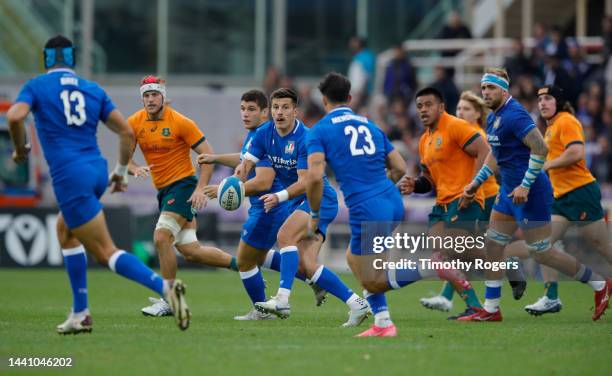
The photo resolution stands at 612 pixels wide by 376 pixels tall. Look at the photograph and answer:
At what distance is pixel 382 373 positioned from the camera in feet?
27.6

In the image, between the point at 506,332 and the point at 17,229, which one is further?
the point at 17,229

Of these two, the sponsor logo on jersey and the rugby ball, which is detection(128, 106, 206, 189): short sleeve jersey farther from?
the sponsor logo on jersey

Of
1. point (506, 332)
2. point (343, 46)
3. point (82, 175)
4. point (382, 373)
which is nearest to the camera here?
point (382, 373)

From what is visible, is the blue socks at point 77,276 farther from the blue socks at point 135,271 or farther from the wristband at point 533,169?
the wristband at point 533,169

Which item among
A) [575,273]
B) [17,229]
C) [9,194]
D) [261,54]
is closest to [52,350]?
[575,273]

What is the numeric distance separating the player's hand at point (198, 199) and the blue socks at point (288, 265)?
3.21 feet

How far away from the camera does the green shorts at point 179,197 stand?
1312cm

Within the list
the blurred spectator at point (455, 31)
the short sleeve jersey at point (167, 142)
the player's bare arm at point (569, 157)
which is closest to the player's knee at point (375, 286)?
the short sleeve jersey at point (167, 142)

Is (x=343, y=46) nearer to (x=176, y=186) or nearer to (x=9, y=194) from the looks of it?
(x=9, y=194)

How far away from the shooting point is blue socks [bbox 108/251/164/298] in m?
10.3

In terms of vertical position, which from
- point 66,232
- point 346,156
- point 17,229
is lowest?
point 17,229

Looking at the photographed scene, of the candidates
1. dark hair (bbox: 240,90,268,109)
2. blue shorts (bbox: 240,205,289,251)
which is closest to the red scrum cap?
dark hair (bbox: 240,90,268,109)

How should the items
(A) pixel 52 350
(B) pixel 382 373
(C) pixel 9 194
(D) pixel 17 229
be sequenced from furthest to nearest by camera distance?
(C) pixel 9 194, (D) pixel 17 229, (A) pixel 52 350, (B) pixel 382 373

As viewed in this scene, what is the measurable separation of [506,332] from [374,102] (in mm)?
15828
